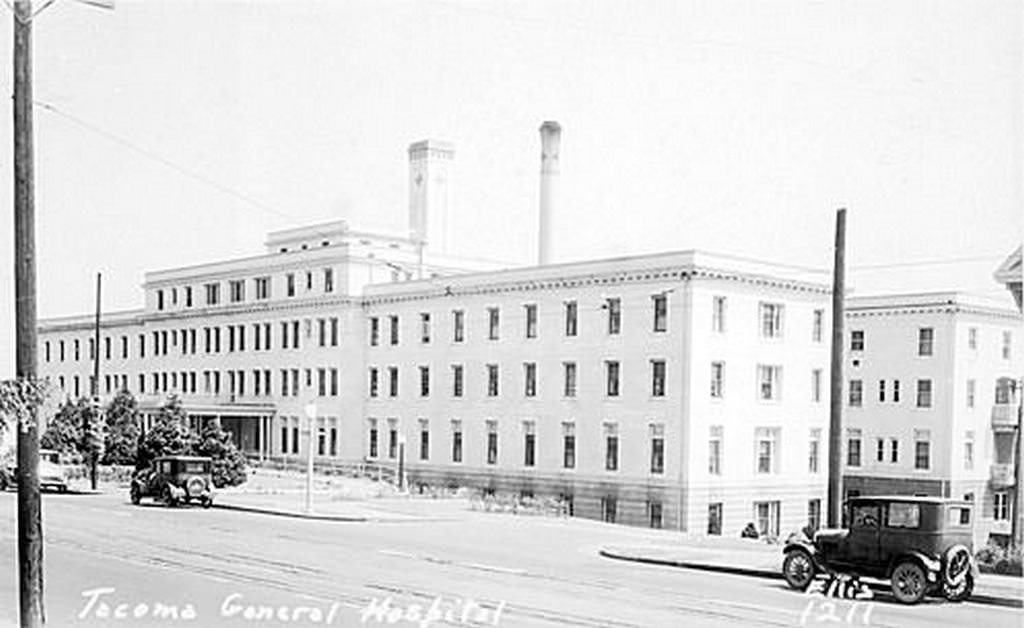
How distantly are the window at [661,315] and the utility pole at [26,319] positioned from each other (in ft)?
34.3

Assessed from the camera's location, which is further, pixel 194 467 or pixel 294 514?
pixel 294 514

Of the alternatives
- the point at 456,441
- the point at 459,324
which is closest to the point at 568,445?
the point at 459,324

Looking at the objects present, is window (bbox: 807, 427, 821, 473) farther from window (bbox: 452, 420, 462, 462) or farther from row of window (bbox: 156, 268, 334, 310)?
row of window (bbox: 156, 268, 334, 310)

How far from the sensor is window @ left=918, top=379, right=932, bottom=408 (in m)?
5.91

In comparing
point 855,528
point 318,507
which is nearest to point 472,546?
point 318,507

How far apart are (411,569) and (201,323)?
191 cm

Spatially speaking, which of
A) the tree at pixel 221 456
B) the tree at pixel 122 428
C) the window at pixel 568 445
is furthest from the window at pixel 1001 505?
the window at pixel 568 445

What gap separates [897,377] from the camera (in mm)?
6887

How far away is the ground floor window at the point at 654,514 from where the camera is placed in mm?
14906

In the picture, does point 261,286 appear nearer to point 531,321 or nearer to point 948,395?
point 948,395

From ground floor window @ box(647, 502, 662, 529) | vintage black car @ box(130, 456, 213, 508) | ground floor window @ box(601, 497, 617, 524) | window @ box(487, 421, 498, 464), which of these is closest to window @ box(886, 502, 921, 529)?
vintage black car @ box(130, 456, 213, 508)

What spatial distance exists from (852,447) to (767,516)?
4.47 metres

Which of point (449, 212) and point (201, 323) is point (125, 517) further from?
point (449, 212)

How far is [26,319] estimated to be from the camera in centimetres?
562
